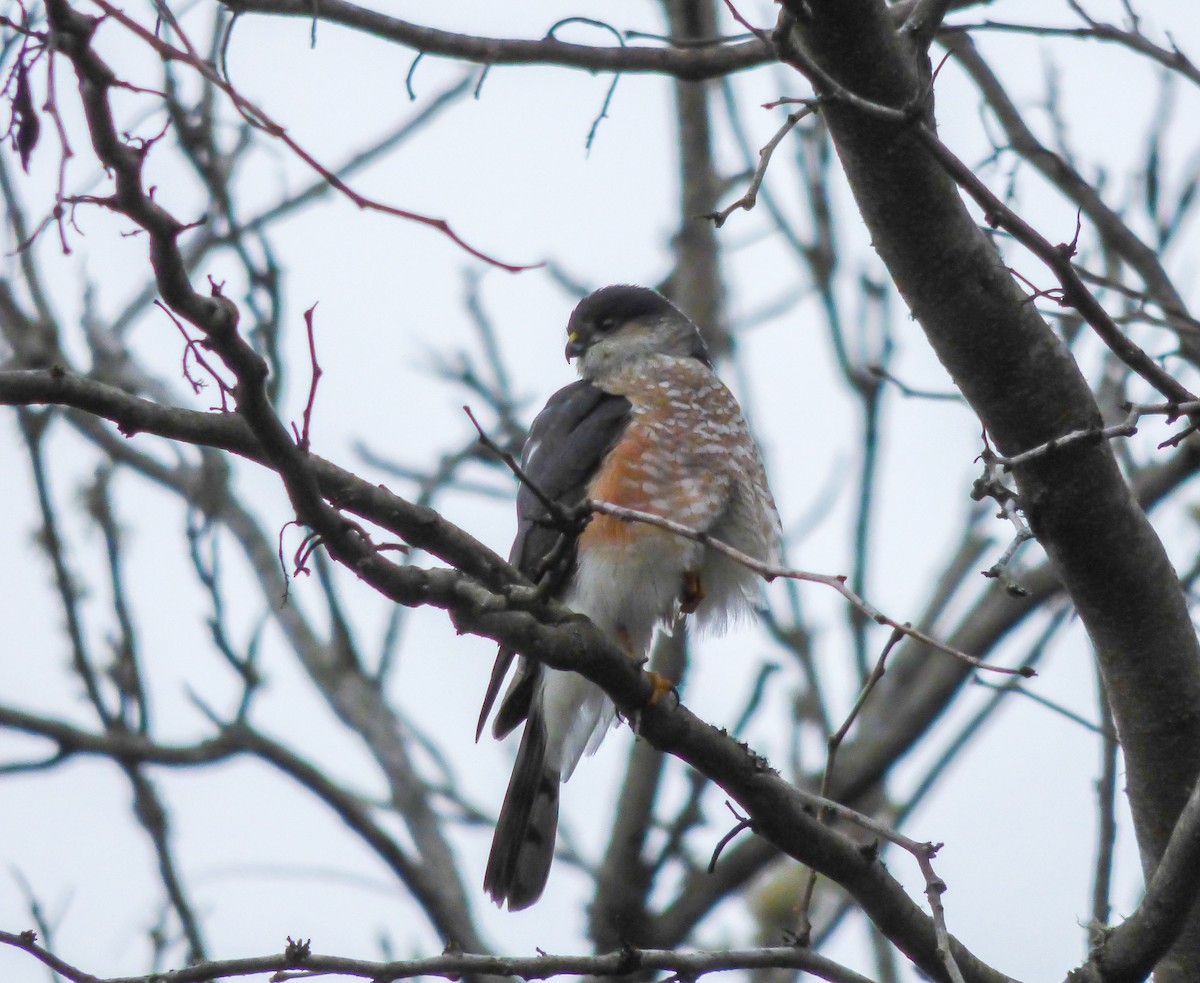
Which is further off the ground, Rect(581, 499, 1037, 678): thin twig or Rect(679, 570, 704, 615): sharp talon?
Rect(679, 570, 704, 615): sharp talon

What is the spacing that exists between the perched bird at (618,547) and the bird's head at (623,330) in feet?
1.96

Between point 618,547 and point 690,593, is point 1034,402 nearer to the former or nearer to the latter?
point 618,547

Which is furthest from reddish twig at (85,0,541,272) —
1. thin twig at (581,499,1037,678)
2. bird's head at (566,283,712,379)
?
bird's head at (566,283,712,379)

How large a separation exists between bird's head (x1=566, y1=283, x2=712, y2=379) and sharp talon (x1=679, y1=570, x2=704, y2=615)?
3.81 feet

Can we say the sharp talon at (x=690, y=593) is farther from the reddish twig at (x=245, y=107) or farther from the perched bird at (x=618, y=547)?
the reddish twig at (x=245, y=107)

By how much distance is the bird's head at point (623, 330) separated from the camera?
5504 millimetres

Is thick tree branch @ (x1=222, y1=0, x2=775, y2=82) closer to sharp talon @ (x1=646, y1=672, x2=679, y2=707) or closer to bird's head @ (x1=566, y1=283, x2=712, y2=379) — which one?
sharp talon @ (x1=646, y1=672, x2=679, y2=707)

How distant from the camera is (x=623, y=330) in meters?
5.72

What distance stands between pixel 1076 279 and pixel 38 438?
3.73 metres

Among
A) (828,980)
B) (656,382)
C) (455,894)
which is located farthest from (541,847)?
(828,980)

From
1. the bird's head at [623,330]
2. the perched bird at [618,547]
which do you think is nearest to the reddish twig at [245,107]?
the perched bird at [618,547]

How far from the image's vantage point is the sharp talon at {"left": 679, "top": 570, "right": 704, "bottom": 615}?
4473 mm

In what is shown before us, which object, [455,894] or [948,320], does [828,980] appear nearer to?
[948,320]

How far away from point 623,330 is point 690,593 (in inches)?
60.0
